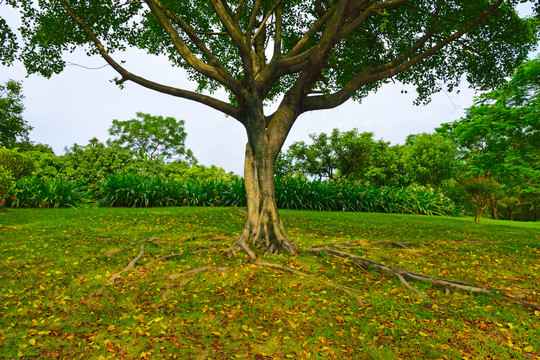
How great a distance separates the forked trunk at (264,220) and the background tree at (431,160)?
25036mm

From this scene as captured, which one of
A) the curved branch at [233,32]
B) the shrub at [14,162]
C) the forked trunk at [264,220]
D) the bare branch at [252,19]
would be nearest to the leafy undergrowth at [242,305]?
→ the forked trunk at [264,220]

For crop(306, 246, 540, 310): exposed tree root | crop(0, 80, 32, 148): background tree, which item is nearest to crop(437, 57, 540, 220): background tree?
crop(306, 246, 540, 310): exposed tree root

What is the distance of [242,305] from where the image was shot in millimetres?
4398

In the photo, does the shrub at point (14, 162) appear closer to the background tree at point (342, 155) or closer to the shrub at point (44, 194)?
the shrub at point (44, 194)

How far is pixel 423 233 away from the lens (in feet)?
33.9

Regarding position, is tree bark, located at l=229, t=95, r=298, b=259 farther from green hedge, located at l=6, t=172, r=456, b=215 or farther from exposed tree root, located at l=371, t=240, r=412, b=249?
green hedge, located at l=6, t=172, r=456, b=215

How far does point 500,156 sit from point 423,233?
34.6 ft

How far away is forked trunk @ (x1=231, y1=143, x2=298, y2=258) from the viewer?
650 centimetres

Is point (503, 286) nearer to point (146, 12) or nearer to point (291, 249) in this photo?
point (291, 249)

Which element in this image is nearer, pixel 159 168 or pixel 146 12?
pixel 146 12

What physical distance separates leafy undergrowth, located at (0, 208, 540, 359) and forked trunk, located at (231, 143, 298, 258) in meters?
0.44

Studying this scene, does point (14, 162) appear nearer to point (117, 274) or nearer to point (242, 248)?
point (117, 274)

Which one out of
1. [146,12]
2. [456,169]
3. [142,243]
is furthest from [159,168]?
[456,169]

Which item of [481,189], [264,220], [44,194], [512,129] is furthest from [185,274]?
[512,129]
